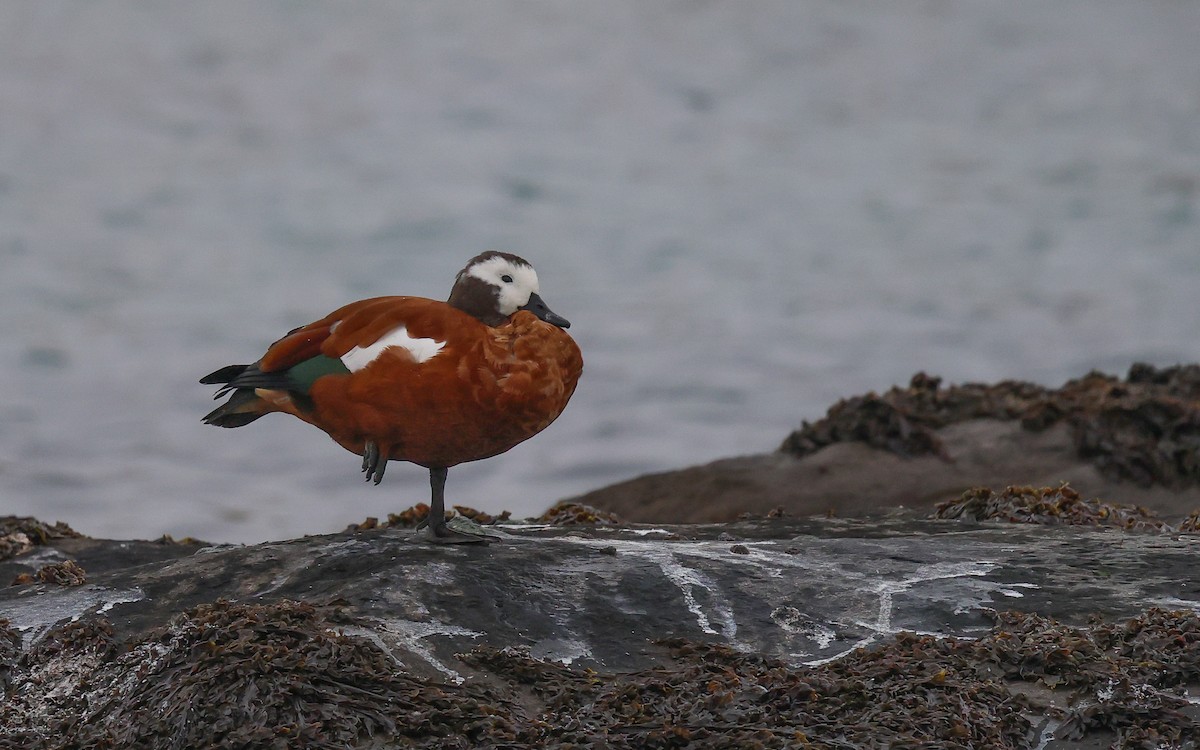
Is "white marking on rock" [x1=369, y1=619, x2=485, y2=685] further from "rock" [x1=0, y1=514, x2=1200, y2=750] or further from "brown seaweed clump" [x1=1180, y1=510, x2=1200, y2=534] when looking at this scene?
"brown seaweed clump" [x1=1180, y1=510, x2=1200, y2=534]

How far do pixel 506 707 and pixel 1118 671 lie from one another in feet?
7.32

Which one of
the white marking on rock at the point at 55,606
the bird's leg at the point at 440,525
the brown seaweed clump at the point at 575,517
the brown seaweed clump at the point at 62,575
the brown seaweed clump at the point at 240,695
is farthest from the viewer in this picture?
the brown seaweed clump at the point at 575,517

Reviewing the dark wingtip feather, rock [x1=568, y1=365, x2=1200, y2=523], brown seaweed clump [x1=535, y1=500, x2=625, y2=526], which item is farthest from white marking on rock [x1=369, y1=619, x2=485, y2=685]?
rock [x1=568, y1=365, x2=1200, y2=523]

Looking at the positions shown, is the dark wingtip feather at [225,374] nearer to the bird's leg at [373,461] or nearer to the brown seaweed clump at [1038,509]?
the bird's leg at [373,461]

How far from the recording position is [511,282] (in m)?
6.59

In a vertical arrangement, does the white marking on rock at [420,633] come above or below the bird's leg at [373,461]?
below

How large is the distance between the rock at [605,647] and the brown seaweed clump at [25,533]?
130 cm

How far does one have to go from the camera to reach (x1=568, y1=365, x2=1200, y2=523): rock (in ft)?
39.2

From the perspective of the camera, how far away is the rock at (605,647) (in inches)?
215

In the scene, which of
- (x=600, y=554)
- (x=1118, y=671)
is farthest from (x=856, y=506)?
(x=1118, y=671)

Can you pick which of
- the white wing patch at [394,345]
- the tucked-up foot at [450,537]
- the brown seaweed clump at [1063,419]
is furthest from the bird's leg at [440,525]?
the brown seaweed clump at [1063,419]

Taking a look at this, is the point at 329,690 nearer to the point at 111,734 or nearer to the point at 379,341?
the point at 111,734

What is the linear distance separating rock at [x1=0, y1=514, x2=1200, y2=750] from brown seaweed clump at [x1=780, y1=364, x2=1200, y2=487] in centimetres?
489

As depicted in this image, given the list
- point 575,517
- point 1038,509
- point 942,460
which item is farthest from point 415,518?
point 942,460
